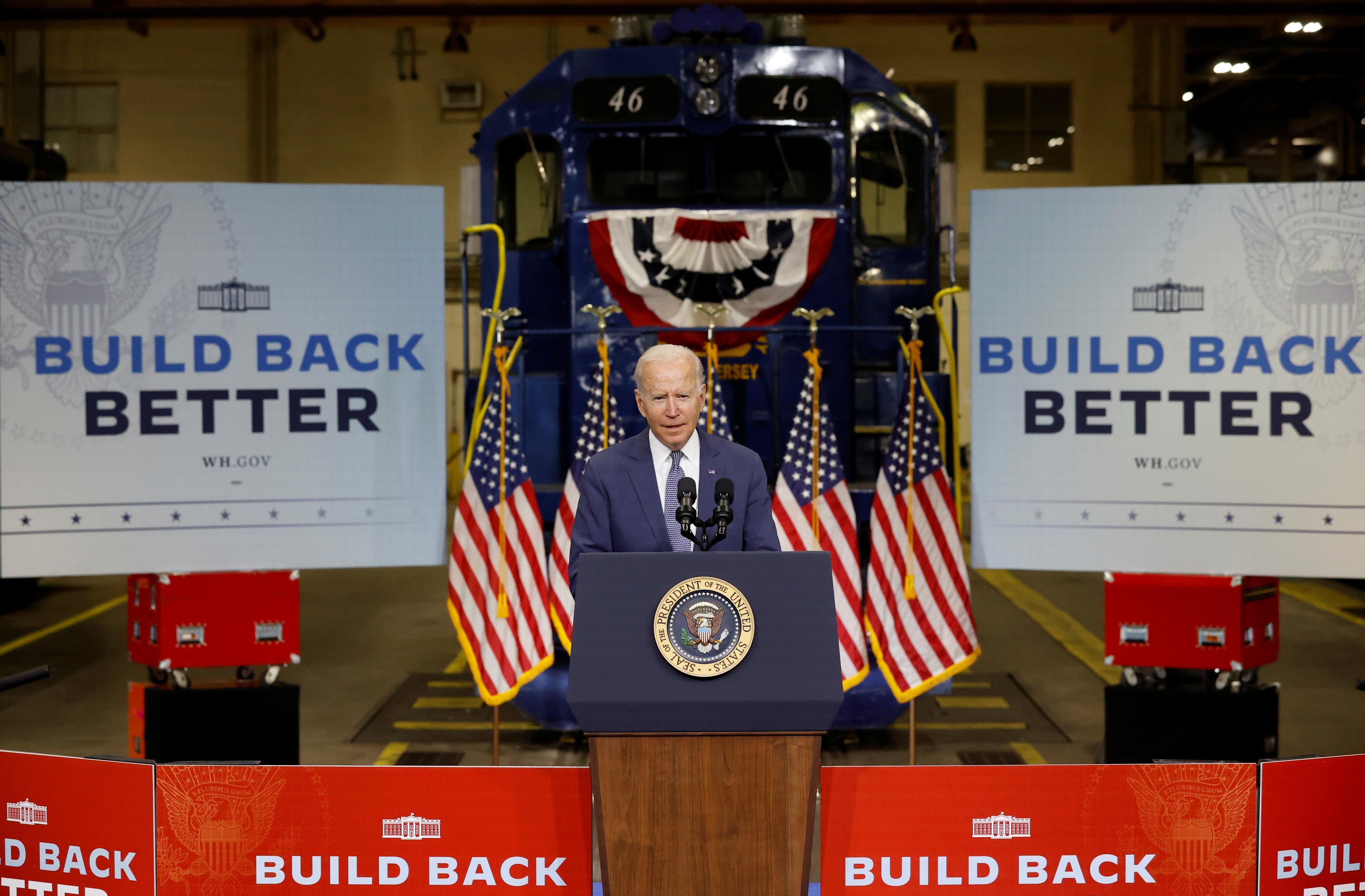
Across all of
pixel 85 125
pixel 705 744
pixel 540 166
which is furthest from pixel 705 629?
pixel 85 125

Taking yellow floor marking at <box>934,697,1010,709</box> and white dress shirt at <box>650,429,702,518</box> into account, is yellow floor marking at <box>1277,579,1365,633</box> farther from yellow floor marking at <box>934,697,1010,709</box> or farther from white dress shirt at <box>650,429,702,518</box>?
white dress shirt at <box>650,429,702,518</box>

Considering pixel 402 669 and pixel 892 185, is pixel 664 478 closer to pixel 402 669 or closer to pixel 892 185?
pixel 892 185

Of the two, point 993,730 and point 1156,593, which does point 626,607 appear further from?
point 993,730

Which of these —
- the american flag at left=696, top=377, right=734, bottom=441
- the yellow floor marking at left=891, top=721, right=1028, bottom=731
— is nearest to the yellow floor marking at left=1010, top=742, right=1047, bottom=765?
the yellow floor marking at left=891, top=721, right=1028, bottom=731

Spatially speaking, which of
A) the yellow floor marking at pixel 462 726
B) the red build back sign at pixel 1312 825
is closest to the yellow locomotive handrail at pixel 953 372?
the red build back sign at pixel 1312 825

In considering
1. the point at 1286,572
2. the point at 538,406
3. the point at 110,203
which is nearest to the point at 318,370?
the point at 110,203

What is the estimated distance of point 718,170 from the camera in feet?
24.5

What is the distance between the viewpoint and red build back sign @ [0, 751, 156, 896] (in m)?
3.60

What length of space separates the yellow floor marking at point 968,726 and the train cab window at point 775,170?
11.3 feet

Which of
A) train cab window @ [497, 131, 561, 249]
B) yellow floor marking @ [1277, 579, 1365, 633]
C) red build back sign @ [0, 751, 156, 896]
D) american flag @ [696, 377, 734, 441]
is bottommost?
yellow floor marking @ [1277, 579, 1365, 633]

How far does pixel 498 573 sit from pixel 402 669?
3.91 metres

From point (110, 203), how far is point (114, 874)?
9.93ft

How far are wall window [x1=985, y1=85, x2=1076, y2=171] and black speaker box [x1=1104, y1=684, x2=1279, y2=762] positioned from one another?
16312mm

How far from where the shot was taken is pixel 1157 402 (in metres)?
5.41
